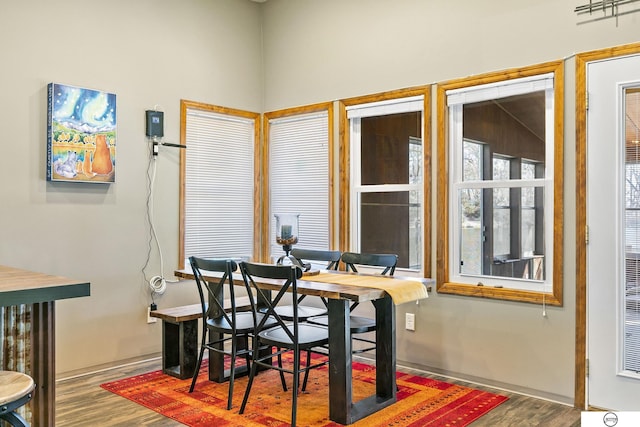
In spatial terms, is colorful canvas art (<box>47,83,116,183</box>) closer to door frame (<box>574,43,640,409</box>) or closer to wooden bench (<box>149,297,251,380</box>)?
wooden bench (<box>149,297,251,380</box>)

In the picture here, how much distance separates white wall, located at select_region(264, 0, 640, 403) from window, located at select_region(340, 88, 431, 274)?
14cm

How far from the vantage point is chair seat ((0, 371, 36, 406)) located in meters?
1.79

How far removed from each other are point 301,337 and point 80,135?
2.23 metres

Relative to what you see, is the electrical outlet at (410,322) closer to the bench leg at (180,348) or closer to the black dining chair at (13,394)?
the bench leg at (180,348)

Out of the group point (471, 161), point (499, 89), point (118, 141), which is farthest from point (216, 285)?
point (499, 89)

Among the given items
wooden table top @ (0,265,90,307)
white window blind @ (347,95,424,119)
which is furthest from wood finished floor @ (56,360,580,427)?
white window blind @ (347,95,424,119)

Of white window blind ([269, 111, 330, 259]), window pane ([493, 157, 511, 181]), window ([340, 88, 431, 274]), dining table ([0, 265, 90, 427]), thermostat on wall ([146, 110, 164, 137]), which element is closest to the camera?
dining table ([0, 265, 90, 427])

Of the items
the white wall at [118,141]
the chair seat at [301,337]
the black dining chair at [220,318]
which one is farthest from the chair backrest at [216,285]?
the white wall at [118,141]

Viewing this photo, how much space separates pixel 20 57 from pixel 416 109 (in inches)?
113

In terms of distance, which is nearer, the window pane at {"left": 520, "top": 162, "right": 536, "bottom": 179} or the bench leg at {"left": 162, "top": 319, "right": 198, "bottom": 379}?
the window pane at {"left": 520, "top": 162, "right": 536, "bottom": 179}

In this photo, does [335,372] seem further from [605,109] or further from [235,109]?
[235,109]

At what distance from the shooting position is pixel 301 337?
3.19 meters

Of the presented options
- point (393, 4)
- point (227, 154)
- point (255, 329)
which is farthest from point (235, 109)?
point (255, 329)

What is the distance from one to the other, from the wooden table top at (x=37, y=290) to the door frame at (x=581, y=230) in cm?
279
